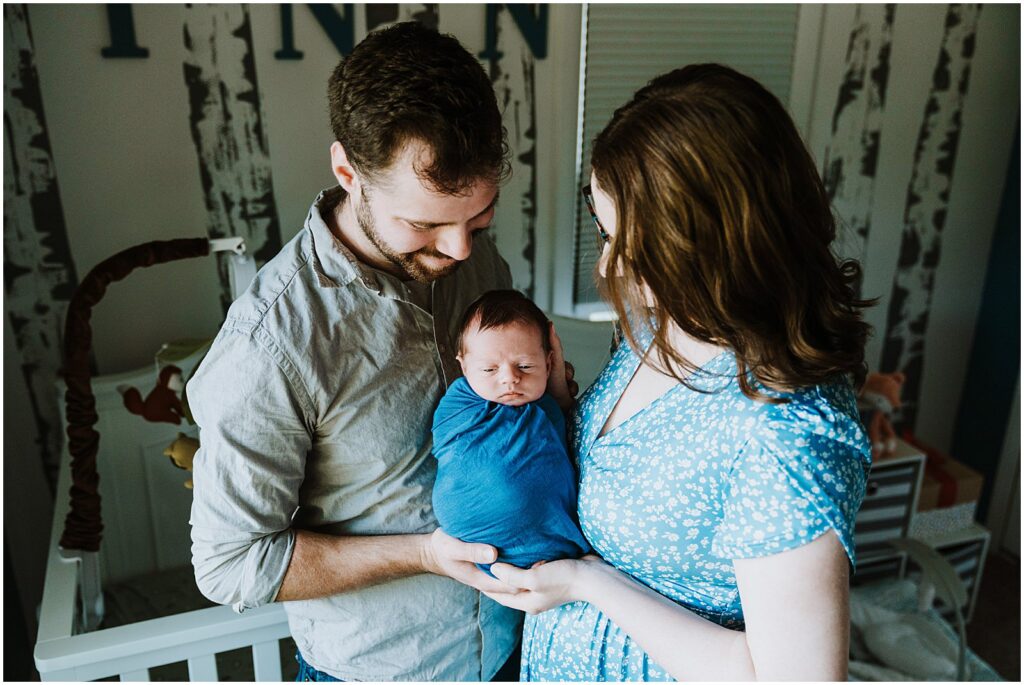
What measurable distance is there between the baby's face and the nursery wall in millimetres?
1117

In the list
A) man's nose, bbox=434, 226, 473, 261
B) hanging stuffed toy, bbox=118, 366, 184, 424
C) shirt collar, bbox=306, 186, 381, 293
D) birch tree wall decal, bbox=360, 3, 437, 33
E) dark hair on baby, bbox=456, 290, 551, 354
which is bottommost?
hanging stuffed toy, bbox=118, 366, 184, 424

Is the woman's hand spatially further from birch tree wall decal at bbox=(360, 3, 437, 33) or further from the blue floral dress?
birch tree wall decal at bbox=(360, 3, 437, 33)

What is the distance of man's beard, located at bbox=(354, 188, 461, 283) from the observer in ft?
3.74

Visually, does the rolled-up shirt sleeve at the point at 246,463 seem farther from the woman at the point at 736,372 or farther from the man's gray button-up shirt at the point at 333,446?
the woman at the point at 736,372

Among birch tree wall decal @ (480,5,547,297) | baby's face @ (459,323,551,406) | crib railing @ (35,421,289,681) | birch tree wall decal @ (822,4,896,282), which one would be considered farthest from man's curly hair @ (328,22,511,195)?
birch tree wall decal @ (822,4,896,282)

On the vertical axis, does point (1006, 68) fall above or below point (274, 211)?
above

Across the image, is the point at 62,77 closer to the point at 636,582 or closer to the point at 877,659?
the point at 636,582

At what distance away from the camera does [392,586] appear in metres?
1.28

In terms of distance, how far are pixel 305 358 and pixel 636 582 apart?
1.82 feet

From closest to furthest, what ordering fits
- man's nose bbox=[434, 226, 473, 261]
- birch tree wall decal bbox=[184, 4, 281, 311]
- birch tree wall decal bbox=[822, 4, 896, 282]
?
man's nose bbox=[434, 226, 473, 261]
birch tree wall decal bbox=[184, 4, 281, 311]
birch tree wall decal bbox=[822, 4, 896, 282]

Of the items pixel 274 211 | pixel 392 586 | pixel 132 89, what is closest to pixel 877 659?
pixel 392 586

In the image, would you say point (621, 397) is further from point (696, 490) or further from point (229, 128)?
point (229, 128)

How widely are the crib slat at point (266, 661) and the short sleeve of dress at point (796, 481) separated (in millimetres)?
909

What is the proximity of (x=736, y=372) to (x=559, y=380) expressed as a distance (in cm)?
39
